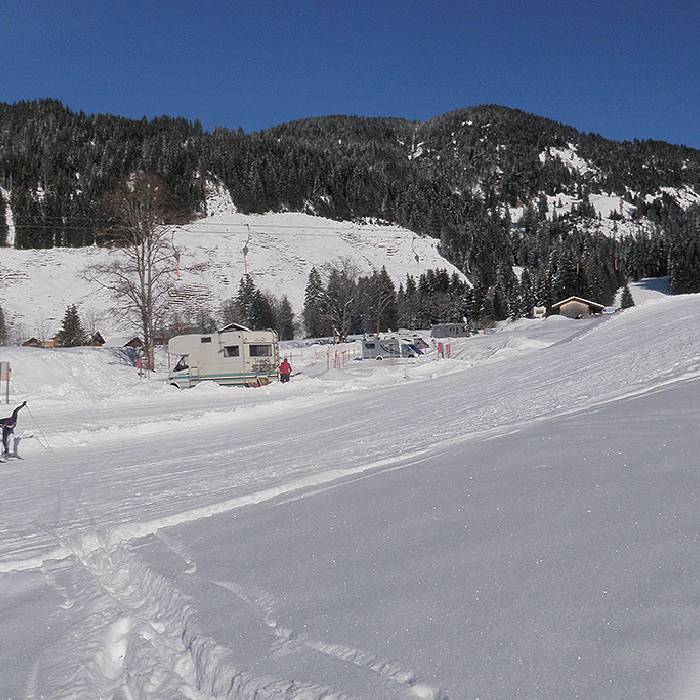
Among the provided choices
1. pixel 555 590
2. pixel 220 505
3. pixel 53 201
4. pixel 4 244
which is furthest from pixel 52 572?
pixel 53 201

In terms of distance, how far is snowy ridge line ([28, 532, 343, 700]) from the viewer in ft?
9.99

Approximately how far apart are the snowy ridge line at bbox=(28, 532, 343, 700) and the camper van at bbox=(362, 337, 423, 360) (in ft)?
118

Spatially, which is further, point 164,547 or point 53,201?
point 53,201

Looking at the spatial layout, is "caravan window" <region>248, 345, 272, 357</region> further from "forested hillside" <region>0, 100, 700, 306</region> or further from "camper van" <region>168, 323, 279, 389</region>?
"forested hillside" <region>0, 100, 700, 306</region>

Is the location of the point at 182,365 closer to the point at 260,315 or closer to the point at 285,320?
the point at 260,315

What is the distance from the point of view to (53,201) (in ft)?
394

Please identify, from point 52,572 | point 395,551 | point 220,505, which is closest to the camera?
point 395,551

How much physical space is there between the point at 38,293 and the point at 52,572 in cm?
9123

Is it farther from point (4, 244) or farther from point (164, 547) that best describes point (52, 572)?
point (4, 244)

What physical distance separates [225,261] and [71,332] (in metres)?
33.7

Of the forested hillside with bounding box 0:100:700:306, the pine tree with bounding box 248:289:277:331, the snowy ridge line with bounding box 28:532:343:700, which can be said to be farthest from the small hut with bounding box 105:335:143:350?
the snowy ridge line with bounding box 28:532:343:700

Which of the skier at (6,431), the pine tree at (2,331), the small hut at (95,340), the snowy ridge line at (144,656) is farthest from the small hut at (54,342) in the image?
the snowy ridge line at (144,656)

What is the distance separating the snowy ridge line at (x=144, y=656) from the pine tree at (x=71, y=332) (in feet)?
224

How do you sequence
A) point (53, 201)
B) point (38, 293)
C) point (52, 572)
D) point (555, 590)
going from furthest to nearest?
point (53, 201) < point (38, 293) < point (52, 572) < point (555, 590)
